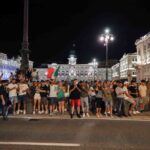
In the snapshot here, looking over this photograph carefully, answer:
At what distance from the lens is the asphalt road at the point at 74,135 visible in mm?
9242

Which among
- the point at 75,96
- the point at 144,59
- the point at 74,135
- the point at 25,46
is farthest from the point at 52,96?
the point at 144,59

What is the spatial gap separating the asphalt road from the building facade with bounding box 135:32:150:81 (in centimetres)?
7930

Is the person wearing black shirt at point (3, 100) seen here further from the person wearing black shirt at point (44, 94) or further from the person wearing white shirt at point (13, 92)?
the person wearing black shirt at point (44, 94)

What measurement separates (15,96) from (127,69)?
111 metres

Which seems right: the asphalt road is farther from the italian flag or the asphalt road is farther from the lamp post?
the italian flag

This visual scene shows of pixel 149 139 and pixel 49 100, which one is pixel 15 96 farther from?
pixel 149 139

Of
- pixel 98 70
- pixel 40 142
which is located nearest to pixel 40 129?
pixel 40 142

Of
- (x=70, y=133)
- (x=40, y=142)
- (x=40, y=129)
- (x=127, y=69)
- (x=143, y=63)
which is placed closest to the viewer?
(x=40, y=142)

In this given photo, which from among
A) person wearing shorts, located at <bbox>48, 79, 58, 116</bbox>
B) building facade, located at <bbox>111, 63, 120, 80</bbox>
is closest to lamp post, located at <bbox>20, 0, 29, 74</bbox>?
person wearing shorts, located at <bbox>48, 79, 58, 116</bbox>

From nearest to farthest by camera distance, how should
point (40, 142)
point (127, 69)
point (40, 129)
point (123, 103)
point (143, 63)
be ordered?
point (40, 142) < point (40, 129) < point (123, 103) < point (143, 63) < point (127, 69)

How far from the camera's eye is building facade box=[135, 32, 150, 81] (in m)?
92.4

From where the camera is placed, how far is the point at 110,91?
673 inches

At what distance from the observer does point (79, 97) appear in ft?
54.4

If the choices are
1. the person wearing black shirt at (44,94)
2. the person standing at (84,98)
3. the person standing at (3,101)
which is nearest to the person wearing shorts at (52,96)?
the person wearing black shirt at (44,94)
